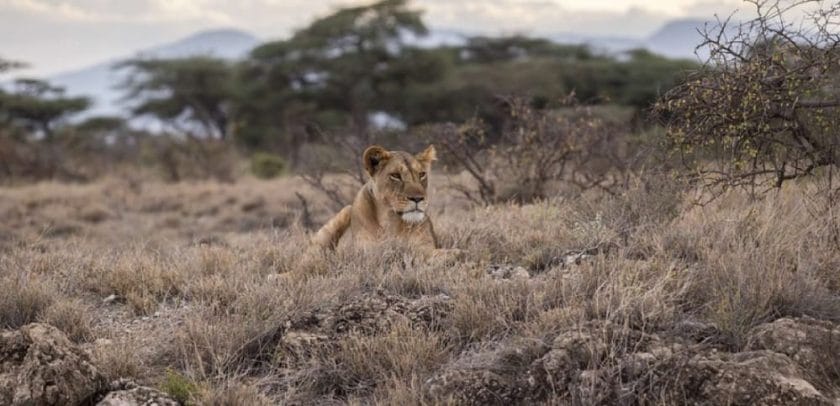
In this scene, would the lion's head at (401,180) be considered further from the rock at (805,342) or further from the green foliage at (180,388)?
the rock at (805,342)

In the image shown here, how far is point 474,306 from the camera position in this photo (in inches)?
187

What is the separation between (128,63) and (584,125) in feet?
110

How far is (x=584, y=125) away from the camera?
11.1 metres

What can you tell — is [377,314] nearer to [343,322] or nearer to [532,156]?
[343,322]

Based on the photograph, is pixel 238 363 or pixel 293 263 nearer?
pixel 238 363

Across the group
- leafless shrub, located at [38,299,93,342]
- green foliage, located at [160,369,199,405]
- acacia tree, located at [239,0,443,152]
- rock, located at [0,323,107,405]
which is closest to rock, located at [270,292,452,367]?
green foliage, located at [160,369,199,405]

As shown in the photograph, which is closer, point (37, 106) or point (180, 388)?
point (180, 388)

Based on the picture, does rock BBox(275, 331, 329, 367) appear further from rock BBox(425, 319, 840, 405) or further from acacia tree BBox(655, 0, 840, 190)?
acacia tree BBox(655, 0, 840, 190)

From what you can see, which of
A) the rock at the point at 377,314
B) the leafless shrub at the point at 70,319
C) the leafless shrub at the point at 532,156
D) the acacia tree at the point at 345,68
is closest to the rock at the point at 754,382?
the rock at the point at 377,314

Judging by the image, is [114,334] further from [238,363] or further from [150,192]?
[150,192]

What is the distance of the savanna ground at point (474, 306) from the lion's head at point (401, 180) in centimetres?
33

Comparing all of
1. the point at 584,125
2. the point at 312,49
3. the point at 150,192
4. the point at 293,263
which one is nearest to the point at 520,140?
the point at 584,125

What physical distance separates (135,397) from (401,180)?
2703mm

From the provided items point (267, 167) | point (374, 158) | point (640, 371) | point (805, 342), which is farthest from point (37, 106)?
point (805, 342)
